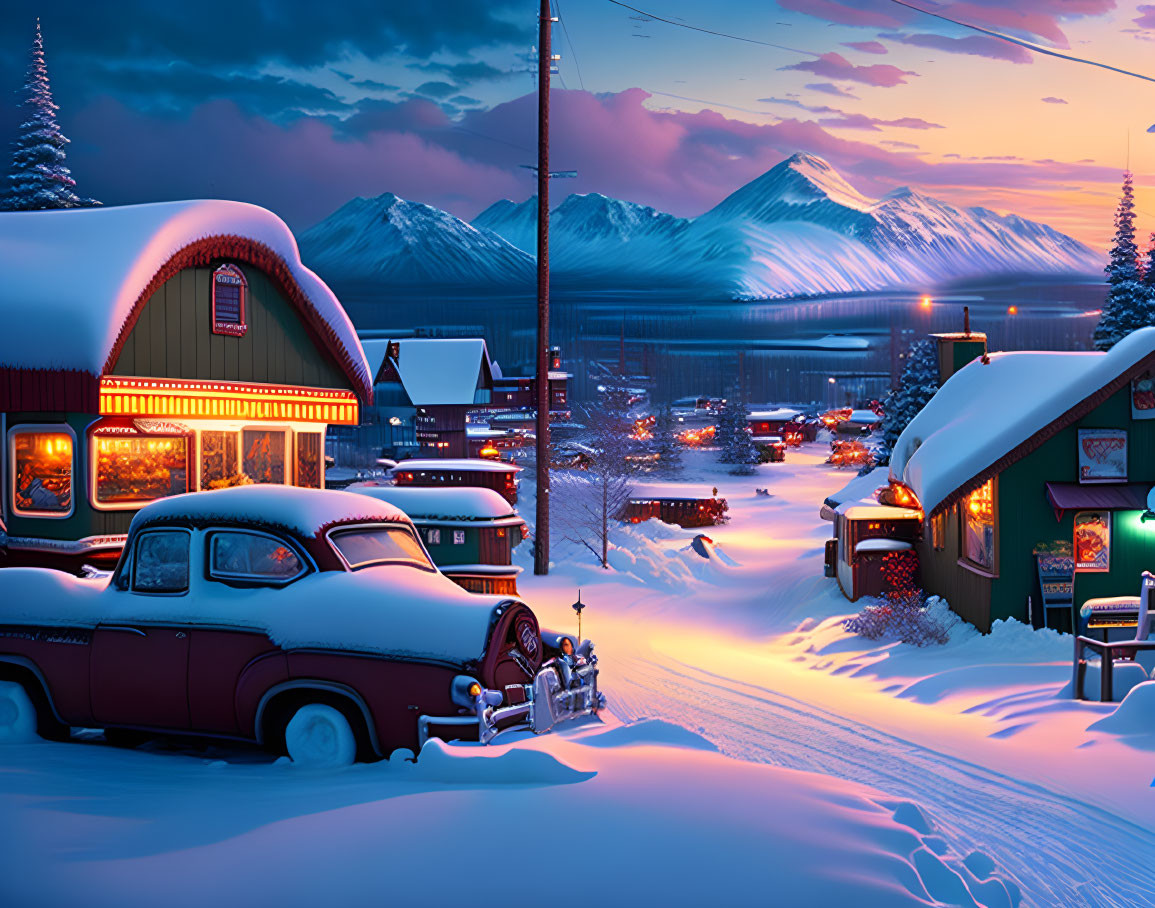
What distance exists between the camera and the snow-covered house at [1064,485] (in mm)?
16922

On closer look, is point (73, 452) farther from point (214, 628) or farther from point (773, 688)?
point (773, 688)

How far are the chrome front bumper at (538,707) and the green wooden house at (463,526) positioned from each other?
10.4m

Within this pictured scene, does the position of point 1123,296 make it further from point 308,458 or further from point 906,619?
point 308,458

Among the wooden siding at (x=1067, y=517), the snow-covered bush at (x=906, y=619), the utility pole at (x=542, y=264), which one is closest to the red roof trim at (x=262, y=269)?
the utility pole at (x=542, y=264)

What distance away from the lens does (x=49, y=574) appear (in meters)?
8.62

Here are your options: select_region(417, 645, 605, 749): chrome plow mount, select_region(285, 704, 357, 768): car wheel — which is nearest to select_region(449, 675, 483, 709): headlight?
select_region(417, 645, 605, 749): chrome plow mount

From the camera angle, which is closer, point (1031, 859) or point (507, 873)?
point (507, 873)

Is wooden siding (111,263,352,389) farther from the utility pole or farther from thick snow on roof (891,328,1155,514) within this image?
thick snow on roof (891,328,1155,514)

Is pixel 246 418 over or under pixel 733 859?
over

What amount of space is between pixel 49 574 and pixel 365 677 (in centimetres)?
342

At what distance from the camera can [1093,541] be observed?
→ 17.5 meters

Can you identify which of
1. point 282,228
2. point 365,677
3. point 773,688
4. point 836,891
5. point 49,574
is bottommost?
point 773,688

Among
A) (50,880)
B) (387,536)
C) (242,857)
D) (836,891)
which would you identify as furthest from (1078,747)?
(50,880)

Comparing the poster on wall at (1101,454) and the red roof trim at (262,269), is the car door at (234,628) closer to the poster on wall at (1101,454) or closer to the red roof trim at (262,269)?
the red roof trim at (262,269)
